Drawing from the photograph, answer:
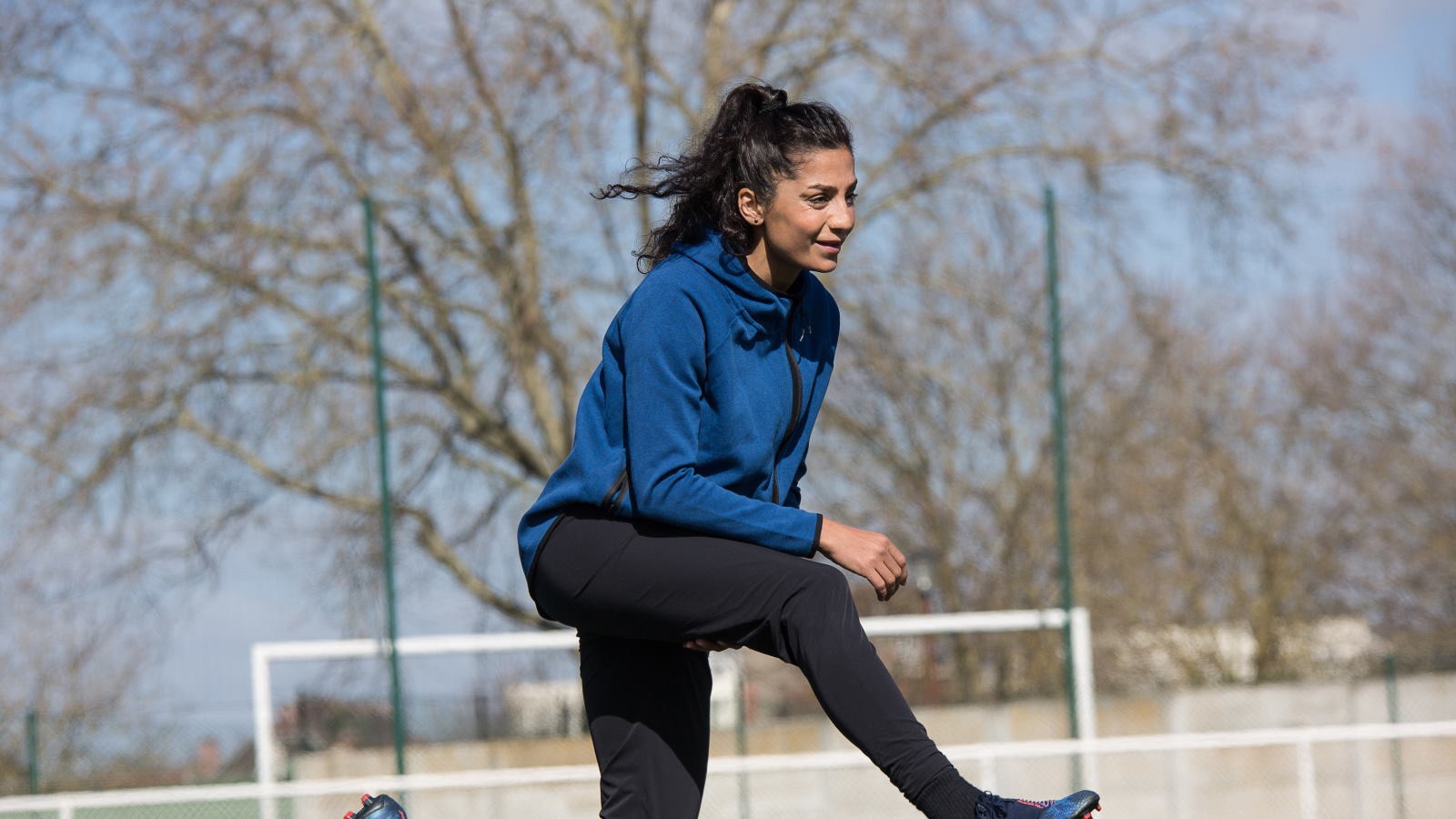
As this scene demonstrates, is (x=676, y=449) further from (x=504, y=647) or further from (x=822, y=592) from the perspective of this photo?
(x=504, y=647)

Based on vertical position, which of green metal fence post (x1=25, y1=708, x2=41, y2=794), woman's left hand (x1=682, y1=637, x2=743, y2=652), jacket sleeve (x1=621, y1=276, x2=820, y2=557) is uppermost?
jacket sleeve (x1=621, y1=276, x2=820, y2=557)

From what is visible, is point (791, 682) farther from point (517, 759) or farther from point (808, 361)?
point (808, 361)

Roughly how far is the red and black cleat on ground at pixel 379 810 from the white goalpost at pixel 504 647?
5.90 meters

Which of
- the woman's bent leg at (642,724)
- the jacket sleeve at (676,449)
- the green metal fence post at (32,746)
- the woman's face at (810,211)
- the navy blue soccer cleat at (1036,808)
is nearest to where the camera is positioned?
the navy blue soccer cleat at (1036,808)

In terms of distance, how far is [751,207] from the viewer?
8.07ft

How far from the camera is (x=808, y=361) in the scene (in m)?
2.56

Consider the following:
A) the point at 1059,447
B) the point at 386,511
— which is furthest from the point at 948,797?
the point at 386,511

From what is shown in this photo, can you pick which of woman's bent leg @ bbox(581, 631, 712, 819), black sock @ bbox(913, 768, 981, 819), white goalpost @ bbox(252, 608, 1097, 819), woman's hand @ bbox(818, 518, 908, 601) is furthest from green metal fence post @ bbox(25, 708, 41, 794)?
black sock @ bbox(913, 768, 981, 819)

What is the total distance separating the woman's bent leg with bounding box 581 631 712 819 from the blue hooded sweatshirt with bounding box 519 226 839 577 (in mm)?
250

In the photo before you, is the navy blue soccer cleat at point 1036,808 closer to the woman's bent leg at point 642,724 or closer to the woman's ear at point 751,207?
the woman's bent leg at point 642,724

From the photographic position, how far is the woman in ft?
7.07

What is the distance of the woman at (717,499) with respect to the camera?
216 cm

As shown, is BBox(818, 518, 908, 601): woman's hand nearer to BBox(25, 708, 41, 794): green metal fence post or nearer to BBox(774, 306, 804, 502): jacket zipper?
BBox(774, 306, 804, 502): jacket zipper

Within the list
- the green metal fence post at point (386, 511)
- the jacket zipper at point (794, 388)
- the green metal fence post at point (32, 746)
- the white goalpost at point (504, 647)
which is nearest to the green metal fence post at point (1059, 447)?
the white goalpost at point (504, 647)
